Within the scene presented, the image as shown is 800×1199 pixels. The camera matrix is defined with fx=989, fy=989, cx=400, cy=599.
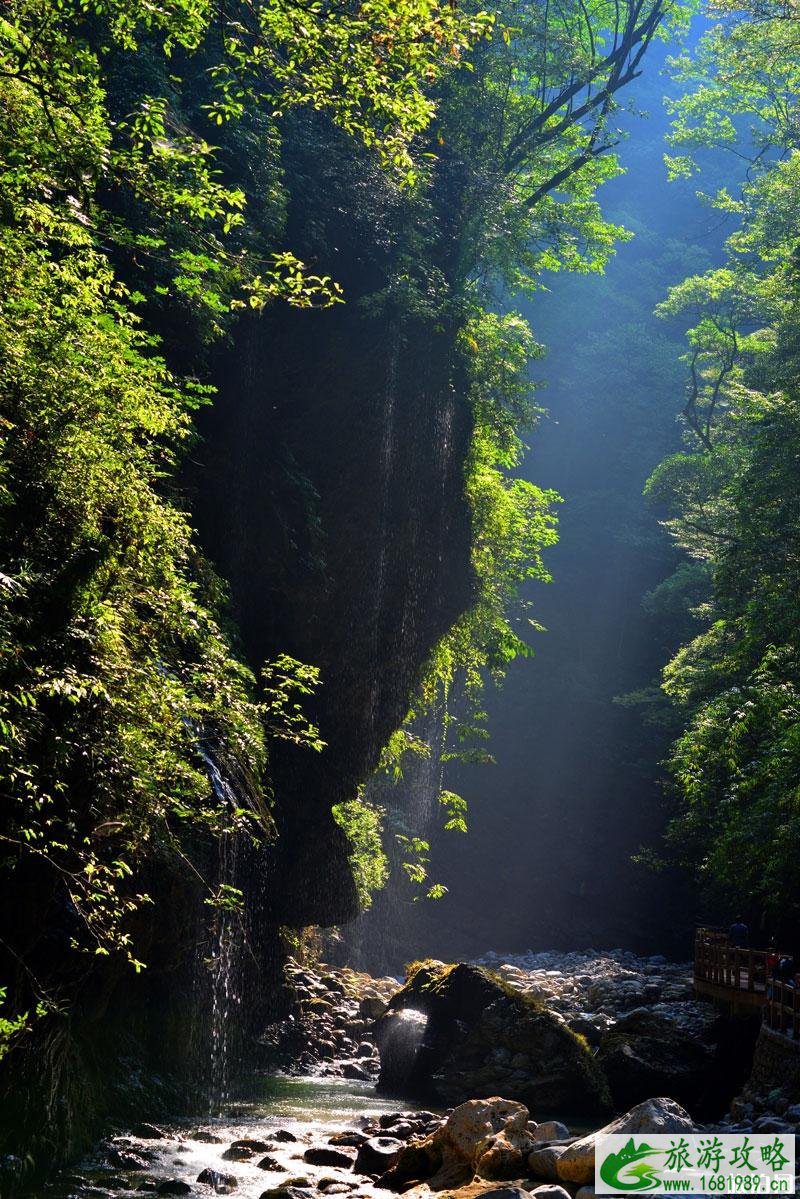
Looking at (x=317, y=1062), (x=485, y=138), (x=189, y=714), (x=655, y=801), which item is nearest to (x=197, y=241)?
(x=189, y=714)

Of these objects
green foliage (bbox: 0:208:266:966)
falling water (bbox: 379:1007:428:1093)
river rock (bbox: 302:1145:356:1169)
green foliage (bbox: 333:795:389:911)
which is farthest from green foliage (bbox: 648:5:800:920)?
green foliage (bbox: 0:208:266:966)

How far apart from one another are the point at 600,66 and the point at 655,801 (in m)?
24.9

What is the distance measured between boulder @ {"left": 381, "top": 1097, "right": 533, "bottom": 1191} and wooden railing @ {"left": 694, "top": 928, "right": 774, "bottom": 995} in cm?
688

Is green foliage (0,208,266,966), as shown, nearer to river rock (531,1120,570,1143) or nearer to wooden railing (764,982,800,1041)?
river rock (531,1120,570,1143)

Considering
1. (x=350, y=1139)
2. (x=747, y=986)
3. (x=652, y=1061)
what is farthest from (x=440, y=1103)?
(x=747, y=986)

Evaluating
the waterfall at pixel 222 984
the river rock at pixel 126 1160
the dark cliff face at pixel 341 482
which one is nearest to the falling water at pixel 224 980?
the waterfall at pixel 222 984

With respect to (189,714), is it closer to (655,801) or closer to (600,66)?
(600,66)

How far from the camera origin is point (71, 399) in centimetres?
579

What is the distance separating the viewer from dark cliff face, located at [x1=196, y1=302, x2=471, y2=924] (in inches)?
553

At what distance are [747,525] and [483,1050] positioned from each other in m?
8.59

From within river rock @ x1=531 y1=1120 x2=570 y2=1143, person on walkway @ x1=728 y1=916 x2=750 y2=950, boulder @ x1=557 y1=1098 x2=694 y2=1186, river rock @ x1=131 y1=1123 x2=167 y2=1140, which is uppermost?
person on walkway @ x1=728 y1=916 x2=750 y2=950

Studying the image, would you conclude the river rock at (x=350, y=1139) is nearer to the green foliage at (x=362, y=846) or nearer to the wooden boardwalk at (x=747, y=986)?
the wooden boardwalk at (x=747, y=986)

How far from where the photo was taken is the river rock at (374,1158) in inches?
330

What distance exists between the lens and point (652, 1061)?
13.6 m
